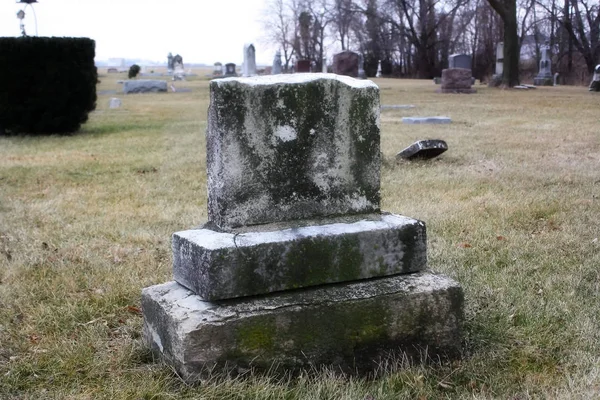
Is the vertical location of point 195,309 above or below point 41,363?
above

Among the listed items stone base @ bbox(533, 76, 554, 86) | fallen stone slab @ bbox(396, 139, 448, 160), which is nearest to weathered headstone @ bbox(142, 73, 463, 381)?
fallen stone slab @ bbox(396, 139, 448, 160)

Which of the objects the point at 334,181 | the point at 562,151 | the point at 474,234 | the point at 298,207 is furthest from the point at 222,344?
the point at 562,151

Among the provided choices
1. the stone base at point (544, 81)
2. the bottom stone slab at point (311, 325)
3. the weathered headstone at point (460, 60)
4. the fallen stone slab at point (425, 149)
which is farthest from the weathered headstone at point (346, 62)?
the bottom stone slab at point (311, 325)

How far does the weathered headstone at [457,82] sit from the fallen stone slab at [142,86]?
14.9 meters

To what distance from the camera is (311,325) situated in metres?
2.78

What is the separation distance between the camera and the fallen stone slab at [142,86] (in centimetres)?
3328

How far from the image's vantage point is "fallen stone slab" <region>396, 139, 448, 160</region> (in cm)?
901

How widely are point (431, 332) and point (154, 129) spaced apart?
43.4 ft

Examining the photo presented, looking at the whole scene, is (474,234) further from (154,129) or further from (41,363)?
(154,129)

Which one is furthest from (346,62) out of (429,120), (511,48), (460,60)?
(429,120)

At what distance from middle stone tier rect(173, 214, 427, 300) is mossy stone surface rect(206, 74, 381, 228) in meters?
0.12

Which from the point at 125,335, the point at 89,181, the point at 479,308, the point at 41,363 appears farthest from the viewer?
the point at 89,181

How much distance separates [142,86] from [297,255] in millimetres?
32566

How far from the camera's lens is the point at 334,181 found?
3.07 meters
